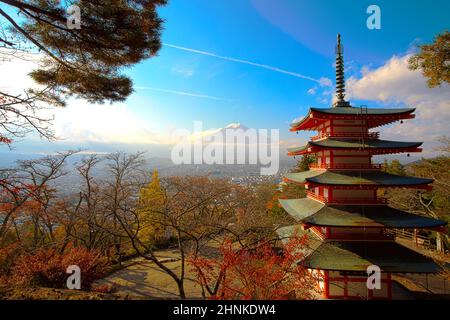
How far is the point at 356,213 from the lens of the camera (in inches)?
360

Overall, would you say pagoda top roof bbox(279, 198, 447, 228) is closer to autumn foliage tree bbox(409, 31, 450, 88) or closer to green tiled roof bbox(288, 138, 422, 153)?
green tiled roof bbox(288, 138, 422, 153)

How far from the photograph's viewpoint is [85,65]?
6.07 metres

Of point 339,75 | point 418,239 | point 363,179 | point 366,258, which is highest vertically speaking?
point 339,75

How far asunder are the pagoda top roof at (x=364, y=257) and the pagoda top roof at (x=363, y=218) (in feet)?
3.69

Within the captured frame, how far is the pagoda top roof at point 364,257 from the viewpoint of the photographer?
26.6ft

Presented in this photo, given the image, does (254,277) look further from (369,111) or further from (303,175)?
(369,111)

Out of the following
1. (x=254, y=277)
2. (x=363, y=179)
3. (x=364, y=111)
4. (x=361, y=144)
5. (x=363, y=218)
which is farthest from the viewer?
(x=364, y=111)

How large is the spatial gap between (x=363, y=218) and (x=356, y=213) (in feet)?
1.16

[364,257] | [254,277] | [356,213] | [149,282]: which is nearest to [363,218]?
[356,213]

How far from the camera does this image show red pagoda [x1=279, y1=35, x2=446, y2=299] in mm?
8453

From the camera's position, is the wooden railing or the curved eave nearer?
the curved eave

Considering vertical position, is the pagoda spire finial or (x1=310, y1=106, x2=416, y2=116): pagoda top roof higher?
the pagoda spire finial

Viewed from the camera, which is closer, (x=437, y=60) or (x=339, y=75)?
(x=437, y=60)

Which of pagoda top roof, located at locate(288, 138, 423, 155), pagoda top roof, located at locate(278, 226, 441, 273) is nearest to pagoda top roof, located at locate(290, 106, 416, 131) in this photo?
pagoda top roof, located at locate(288, 138, 423, 155)
